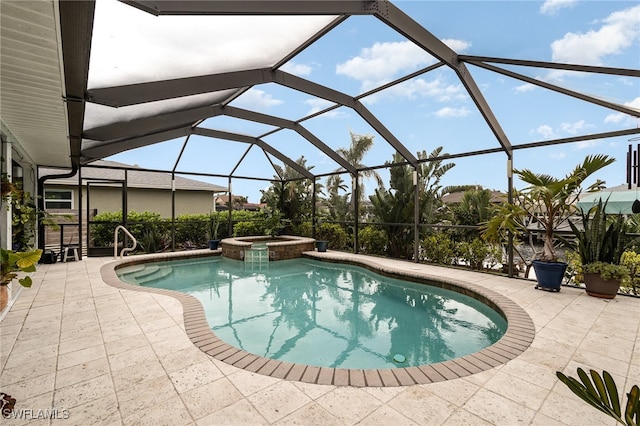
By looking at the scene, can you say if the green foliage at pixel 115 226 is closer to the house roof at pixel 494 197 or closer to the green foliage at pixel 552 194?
the house roof at pixel 494 197

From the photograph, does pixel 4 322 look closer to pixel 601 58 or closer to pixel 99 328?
pixel 99 328

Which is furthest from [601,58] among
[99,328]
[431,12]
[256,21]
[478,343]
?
[99,328]

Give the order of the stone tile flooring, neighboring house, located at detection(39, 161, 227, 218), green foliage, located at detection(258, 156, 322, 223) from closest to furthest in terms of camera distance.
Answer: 1. the stone tile flooring
2. neighboring house, located at detection(39, 161, 227, 218)
3. green foliage, located at detection(258, 156, 322, 223)

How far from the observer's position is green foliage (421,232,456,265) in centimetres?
827

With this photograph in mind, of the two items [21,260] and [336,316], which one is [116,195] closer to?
[336,316]

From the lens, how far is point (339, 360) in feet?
12.1

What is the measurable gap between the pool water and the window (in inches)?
283

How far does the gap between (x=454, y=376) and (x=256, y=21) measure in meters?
4.78

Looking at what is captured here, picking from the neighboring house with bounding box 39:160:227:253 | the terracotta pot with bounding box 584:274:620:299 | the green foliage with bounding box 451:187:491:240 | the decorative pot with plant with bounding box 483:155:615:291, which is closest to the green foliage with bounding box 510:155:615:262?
the decorative pot with plant with bounding box 483:155:615:291

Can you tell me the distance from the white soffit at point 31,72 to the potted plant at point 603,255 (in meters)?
7.43

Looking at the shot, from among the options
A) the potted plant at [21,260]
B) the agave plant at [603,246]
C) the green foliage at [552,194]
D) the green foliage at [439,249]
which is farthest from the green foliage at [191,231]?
the agave plant at [603,246]

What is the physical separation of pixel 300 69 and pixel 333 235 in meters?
6.87

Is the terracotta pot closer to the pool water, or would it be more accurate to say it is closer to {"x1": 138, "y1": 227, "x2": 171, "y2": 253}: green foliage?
the pool water

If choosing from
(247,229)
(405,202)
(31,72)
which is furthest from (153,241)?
(405,202)
